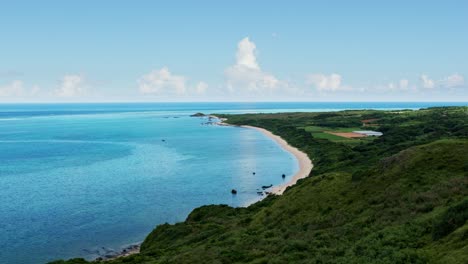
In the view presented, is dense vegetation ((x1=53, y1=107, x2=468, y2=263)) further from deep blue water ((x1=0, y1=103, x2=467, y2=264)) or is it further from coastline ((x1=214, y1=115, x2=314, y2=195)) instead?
coastline ((x1=214, y1=115, x2=314, y2=195))

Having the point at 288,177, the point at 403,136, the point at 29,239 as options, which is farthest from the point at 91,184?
the point at 403,136

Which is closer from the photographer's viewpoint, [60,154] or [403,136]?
[403,136]

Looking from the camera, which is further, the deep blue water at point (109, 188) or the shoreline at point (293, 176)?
the deep blue water at point (109, 188)

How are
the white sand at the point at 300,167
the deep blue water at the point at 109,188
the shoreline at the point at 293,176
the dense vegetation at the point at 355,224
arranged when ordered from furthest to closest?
the white sand at the point at 300,167, the deep blue water at the point at 109,188, the shoreline at the point at 293,176, the dense vegetation at the point at 355,224

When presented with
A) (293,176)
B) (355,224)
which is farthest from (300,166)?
(355,224)

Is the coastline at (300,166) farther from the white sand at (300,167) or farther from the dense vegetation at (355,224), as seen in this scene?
the dense vegetation at (355,224)

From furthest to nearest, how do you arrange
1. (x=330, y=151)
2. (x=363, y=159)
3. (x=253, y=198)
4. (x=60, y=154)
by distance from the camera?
(x=60, y=154), (x=330, y=151), (x=363, y=159), (x=253, y=198)

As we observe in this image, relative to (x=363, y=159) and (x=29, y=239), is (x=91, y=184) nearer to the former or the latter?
(x=29, y=239)

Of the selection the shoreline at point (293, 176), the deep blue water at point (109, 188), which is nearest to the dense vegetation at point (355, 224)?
the shoreline at point (293, 176)

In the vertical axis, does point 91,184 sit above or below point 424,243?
below
